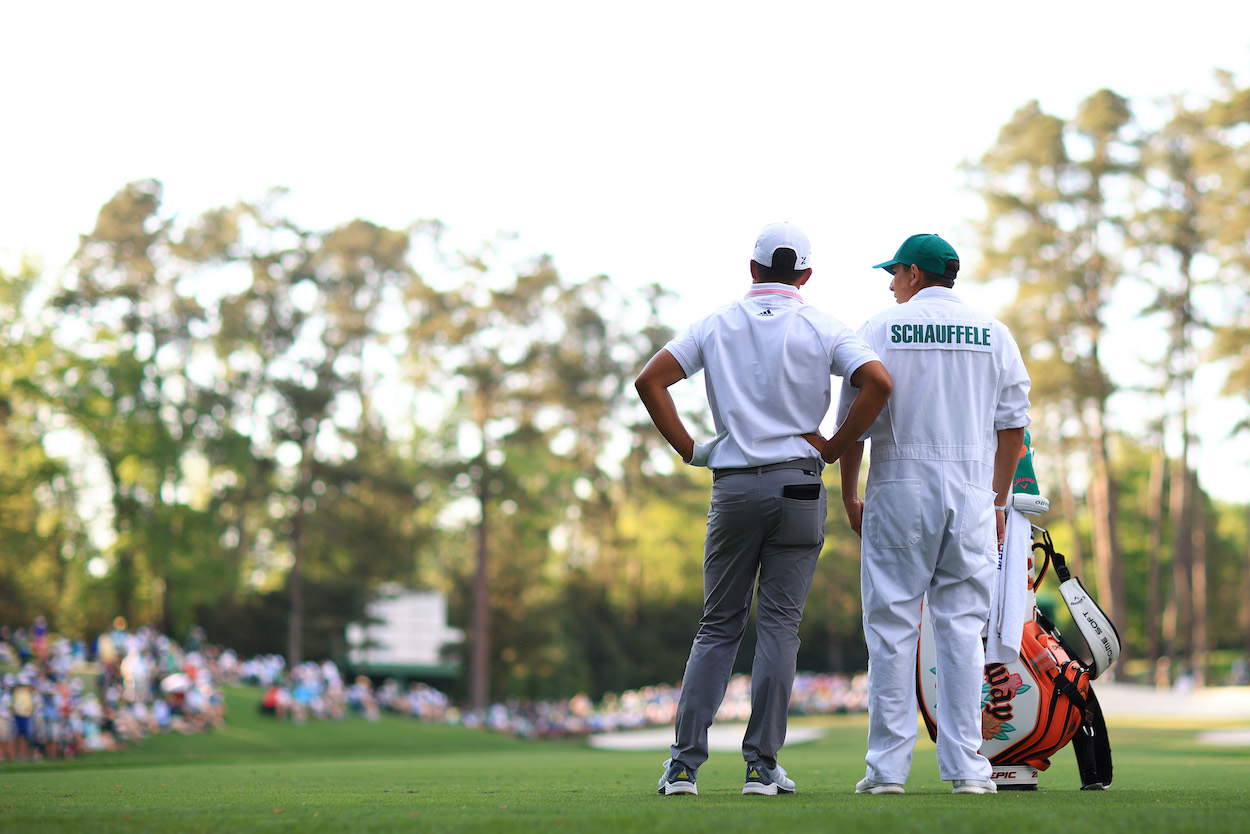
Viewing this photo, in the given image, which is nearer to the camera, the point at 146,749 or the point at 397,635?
the point at 146,749

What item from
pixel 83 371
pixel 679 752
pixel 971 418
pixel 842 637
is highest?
pixel 83 371

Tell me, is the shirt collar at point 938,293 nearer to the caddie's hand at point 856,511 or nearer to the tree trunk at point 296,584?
the caddie's hand at point 856,511

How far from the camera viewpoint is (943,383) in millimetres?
4648

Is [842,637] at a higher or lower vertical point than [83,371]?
lower

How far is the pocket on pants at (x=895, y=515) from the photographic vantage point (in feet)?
14.9

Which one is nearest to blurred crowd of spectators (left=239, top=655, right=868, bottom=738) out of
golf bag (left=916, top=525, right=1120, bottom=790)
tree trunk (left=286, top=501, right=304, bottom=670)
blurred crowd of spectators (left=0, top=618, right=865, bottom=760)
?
blurred crowd of spectators (left=0, top=618, right=865, bottom=760)

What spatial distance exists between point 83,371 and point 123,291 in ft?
13.0

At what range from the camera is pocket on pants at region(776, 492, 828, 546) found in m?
4.49

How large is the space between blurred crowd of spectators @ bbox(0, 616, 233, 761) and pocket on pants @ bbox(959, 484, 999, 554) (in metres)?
15.2

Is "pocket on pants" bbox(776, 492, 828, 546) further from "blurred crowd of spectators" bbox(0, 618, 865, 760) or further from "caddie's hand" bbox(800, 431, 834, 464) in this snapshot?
"blurred crowd of spectators" bbox(0, 618, 865, 760)

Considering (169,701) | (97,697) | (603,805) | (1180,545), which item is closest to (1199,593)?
(1180,545)

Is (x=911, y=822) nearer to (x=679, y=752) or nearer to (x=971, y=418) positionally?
(x=679, y=752)

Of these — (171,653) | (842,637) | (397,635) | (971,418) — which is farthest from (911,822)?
(842,637)

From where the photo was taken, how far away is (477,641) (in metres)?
40.9
